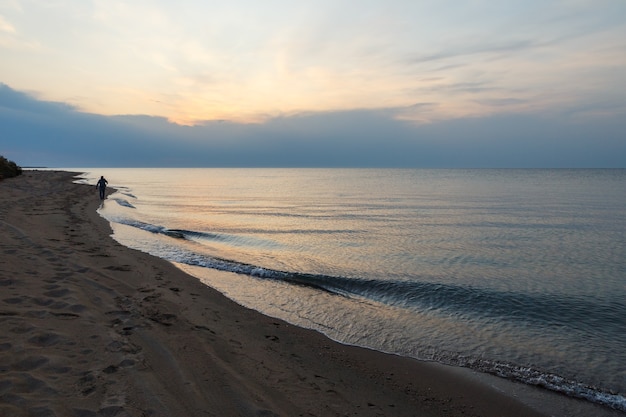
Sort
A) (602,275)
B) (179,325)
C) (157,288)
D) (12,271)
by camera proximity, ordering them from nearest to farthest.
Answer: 1. (179,325)
2. (12,271)
3. (157,288)
4. (602,275)

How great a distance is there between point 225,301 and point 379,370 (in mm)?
5080

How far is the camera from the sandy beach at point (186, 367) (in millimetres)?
4703

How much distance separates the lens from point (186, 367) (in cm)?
580

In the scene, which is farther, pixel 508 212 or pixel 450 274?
pixel 508 212

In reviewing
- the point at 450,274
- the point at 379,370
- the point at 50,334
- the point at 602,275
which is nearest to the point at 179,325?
the point at 50,334

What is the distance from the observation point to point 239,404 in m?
4.93

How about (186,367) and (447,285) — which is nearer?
(186,367)

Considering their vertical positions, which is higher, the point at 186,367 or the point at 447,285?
the point at 186,367

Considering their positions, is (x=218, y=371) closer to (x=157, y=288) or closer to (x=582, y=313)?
(x=157, y=288)

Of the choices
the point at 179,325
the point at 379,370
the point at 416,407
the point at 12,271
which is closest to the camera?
the point at 416,407

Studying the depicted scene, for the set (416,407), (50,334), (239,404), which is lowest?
(416,407)

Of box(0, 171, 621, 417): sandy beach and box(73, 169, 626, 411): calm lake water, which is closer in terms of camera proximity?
box(0, 171, 621, 417): sandy beach

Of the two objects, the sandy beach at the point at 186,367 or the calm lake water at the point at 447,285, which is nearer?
the sandy beach at the point at 186,367

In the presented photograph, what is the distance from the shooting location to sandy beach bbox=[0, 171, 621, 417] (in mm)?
4703
